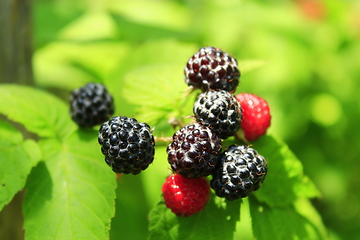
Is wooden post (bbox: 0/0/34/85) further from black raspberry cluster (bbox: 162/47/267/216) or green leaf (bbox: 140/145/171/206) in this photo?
black raspberry cluster (bbox: 162/47/267/216)

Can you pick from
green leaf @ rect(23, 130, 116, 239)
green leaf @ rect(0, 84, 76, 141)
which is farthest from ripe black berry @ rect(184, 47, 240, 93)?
green leaf @ rect(0, 84, 76, 141)

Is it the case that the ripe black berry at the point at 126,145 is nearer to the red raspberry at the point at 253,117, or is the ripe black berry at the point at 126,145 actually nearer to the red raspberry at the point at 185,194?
the red raspberry at the point at 185,194

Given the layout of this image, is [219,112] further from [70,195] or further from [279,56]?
[279,56]

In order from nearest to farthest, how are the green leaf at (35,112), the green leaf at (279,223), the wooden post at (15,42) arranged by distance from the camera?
the green leaf at (279,223) → the green leaf at (35,112) → the wooden post at (15,42)

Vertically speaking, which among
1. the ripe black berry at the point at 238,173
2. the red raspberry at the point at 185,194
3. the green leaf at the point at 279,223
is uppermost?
the ripe black berry at the point at 238,173

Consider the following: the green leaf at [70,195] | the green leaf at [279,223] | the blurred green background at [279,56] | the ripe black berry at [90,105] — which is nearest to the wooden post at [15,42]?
the blurred green background at [279,56]
